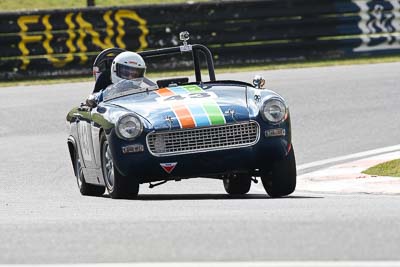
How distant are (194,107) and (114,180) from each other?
879 mm

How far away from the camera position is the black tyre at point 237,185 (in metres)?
11.3

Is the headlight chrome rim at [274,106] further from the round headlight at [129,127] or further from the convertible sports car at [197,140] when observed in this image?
the round headlight at [129,127]

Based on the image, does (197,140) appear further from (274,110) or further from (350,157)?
(350,157)

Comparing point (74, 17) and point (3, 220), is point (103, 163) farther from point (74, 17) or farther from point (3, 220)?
point (74, 17)

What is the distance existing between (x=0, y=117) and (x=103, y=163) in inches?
331

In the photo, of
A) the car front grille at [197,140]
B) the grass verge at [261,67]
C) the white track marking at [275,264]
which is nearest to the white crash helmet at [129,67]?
the car front grille at [197,140]

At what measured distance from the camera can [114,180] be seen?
1016 centimetres

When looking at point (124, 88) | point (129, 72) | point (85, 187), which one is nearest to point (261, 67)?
point (85, 187)

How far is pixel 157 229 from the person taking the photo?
23.6 feet

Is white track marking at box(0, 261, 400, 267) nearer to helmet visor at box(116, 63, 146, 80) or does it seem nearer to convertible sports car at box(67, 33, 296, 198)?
convertible sports car at box(67, 33, 296, 198)

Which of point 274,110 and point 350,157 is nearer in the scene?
point 274,110

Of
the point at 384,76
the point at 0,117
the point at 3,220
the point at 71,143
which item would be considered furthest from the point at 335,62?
the point at 3,220

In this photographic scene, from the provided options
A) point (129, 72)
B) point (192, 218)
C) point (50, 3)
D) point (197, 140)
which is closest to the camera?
point (192, 218)

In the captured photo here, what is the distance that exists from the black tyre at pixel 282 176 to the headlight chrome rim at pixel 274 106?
0.30m
